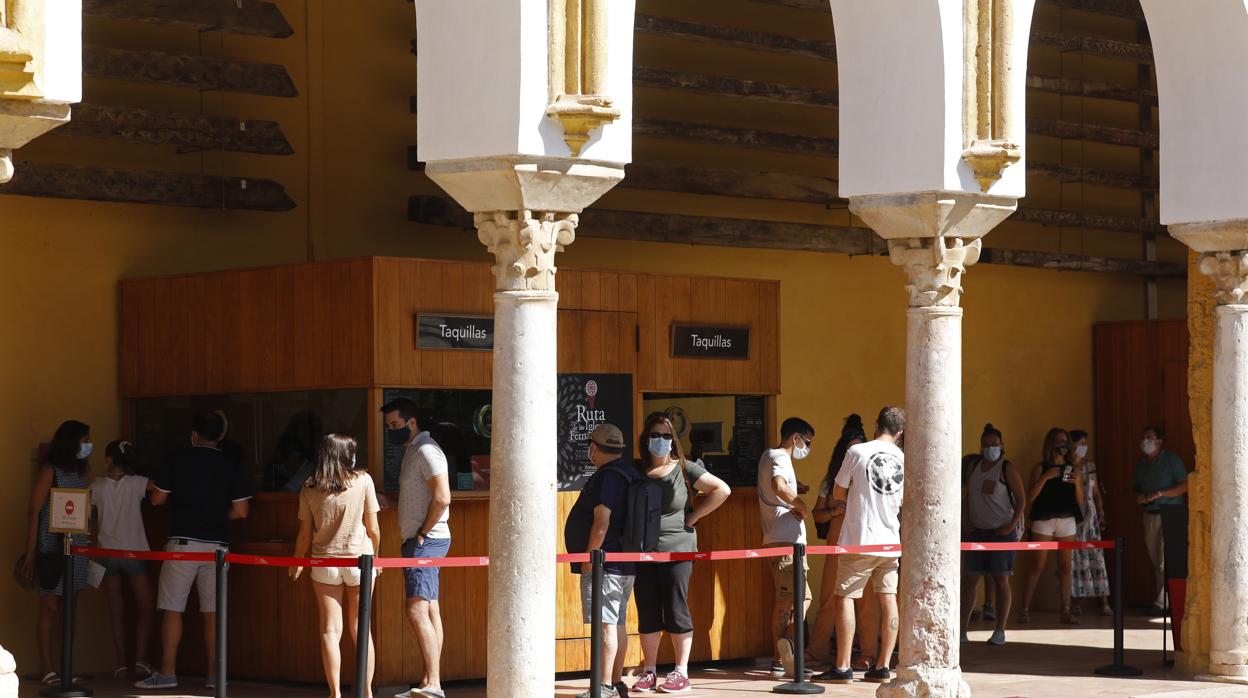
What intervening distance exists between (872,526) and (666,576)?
1.38 meters

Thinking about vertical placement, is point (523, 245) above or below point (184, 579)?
above

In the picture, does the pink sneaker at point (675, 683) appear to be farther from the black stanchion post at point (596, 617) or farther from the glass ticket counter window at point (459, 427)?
the glass ticket counter window at point (459, 427)

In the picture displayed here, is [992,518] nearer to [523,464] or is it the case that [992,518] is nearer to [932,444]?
[932,444]

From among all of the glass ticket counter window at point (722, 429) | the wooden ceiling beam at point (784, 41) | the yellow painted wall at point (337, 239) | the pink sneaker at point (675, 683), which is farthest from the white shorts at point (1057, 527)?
the pink sneaker at point (675, 683)

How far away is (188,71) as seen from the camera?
488 inches

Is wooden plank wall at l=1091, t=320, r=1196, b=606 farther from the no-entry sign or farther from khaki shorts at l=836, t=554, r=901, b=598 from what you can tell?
the no-entry sign

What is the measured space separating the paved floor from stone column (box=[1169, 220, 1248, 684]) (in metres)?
0.31

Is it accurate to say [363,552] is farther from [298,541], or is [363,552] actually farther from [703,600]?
[703,600]

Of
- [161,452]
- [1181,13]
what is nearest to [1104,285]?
[1181,13]

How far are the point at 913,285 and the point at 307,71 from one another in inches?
198

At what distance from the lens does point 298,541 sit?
10336 millimetres

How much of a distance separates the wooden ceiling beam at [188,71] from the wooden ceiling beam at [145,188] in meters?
0.59

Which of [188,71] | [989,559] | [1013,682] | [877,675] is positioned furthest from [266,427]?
[989,559]

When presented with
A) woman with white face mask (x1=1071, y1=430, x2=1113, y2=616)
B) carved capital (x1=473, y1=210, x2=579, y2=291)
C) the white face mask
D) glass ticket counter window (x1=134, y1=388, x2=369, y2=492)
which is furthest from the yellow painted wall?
carved capital (x1=473, y1=210, x2=579, y2=291)
